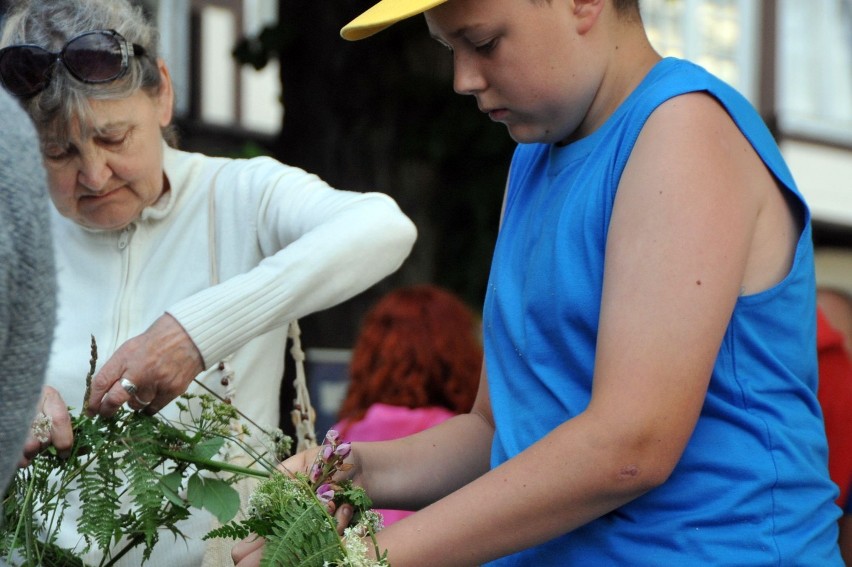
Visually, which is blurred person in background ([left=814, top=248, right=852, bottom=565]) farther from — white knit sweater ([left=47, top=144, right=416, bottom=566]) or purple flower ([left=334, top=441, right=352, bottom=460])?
purple flower ([left=334, top=441, right=352, bottom=460])

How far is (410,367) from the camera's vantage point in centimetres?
406

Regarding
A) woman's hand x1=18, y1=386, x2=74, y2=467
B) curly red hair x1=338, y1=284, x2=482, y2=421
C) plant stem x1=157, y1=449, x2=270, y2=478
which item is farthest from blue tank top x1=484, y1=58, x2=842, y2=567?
curly red hair x1=338, y1=284, x2=482, y2=421

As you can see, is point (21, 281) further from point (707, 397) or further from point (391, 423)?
point (391, 423)

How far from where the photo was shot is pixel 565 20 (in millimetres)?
1793

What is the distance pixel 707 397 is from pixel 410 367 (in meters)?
2.40

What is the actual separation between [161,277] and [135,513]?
665mm

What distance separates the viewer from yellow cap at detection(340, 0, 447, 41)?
5.74ft

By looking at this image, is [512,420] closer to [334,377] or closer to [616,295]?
[616,295]

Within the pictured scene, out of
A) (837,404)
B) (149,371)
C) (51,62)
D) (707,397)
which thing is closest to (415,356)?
(837,404)

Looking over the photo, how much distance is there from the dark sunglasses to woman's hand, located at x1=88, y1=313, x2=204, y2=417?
496 mm

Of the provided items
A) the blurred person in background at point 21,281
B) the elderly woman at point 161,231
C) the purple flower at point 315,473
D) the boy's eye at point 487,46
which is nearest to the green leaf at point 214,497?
the purple flower at point 315,473

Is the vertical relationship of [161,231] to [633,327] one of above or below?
above

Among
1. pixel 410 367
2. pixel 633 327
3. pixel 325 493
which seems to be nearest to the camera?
pixel 633 327

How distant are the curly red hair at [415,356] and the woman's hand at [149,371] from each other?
2.01 metres
